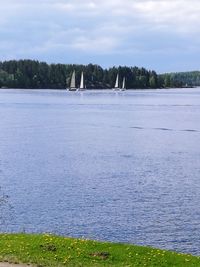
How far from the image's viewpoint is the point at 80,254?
1419cm

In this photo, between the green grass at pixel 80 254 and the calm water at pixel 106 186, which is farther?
the calm water at pixel 106 186

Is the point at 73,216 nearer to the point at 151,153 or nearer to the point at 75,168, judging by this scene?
the point at 75,168

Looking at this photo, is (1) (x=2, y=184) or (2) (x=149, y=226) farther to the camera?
(1) (x=2, y=184)

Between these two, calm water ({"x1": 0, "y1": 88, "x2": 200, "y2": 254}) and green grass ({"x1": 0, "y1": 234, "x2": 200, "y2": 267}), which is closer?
green grass ({"x1": 0, "y1": 234, "x2": 200, "y2": 267})

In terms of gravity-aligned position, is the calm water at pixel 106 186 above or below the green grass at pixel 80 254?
below

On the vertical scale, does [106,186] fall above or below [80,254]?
below

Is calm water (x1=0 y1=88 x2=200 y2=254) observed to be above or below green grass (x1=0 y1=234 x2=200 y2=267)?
below

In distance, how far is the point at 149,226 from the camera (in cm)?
2511

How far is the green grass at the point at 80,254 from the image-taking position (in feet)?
44.7

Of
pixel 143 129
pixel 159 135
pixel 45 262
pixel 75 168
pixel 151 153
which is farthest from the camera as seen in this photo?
pixel 143 129

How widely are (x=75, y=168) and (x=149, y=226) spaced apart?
16.1m

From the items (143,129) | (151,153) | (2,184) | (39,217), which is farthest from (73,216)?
(143,129)

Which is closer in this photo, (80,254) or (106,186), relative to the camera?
(80,254)

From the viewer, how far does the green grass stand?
44.7ft
